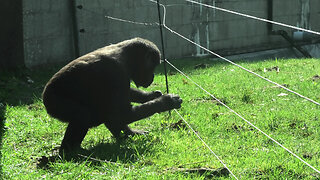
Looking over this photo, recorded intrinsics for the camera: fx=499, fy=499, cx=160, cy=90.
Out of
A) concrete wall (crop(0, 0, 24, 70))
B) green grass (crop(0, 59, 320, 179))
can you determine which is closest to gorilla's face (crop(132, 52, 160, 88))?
green grass (crop(0, 59, 320, 179))

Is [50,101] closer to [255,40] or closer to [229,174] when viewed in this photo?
[229,174]

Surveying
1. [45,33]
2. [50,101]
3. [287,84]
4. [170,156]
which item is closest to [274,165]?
[170,156]

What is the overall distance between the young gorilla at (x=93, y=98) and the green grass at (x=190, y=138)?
0.93 feet

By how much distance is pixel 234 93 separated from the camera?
8641 millimetres

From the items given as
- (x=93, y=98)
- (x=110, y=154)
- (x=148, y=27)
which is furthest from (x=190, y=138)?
(x=148, y=27)

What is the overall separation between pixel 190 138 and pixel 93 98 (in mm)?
1264

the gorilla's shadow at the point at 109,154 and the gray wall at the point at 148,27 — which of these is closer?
the gorilla's shadow at the point at 109,154

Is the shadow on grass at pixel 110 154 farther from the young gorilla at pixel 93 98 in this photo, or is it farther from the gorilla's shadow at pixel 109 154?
the young gorilla at pixel 93 98

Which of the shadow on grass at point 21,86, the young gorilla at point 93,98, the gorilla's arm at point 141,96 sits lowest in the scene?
the shadow on grass at point 21,86

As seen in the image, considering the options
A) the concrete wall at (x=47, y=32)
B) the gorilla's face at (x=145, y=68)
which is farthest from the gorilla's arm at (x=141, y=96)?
the concrete wall at (x=47, y=32)

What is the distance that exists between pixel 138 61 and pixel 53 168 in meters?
1.95

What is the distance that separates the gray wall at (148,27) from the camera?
11.3 m

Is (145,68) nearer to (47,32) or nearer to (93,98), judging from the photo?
(93,98)

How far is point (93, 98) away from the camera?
5.91 metres
